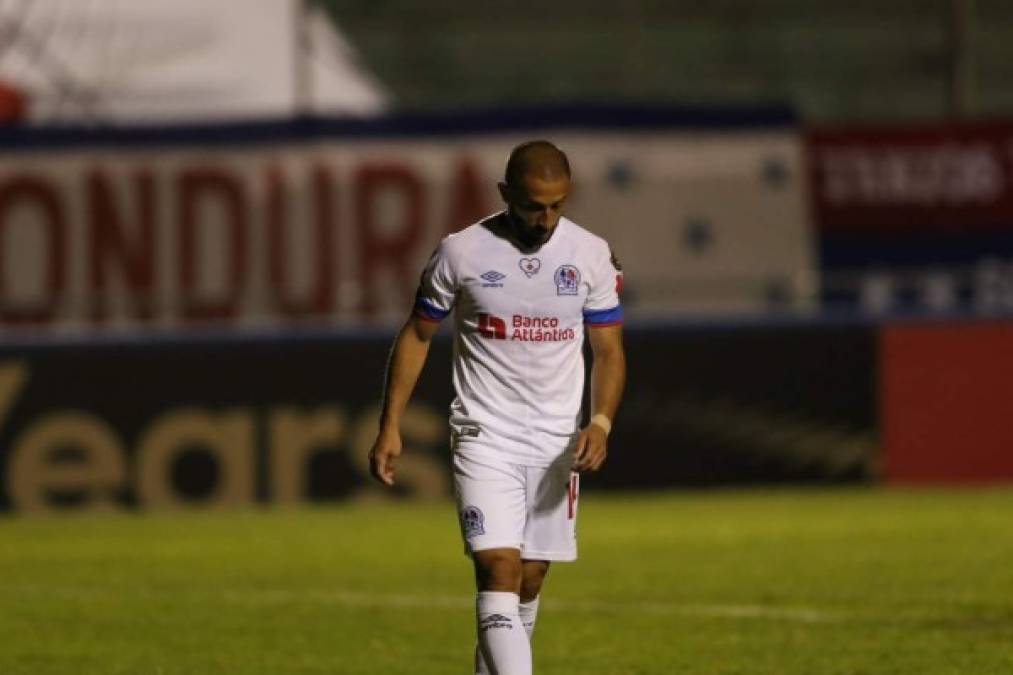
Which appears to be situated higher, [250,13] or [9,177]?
[250,13]

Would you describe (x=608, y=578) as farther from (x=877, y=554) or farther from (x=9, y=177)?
(x=9, y=177)

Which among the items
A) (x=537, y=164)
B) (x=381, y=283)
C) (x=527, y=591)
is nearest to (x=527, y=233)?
(x=537, y=164)

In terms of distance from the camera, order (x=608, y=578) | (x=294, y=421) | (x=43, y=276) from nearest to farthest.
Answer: (x=608, y=578) → (x=294, y=421) → (x=43, y=276)

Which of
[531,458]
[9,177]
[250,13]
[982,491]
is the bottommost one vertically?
[982,491]

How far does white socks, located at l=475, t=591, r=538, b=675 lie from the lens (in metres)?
7.33

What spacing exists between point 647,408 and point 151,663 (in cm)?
902

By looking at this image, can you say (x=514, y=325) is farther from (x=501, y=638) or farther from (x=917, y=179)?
(x=917, y=179)

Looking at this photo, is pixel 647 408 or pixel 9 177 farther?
pixel 9 177

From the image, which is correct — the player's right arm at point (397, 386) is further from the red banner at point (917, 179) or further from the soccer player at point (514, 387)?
the red banner at point (917, 179)

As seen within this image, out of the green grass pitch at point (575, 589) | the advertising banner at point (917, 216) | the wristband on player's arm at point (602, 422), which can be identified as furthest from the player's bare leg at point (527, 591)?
the advertising banner at point (917, 216)

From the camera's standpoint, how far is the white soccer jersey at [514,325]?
7543 millimetres

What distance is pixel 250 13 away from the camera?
22.0 m

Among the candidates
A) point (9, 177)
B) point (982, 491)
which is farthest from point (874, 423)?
point (9, 177)

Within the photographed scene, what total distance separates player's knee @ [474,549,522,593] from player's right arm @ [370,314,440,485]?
39 cm
